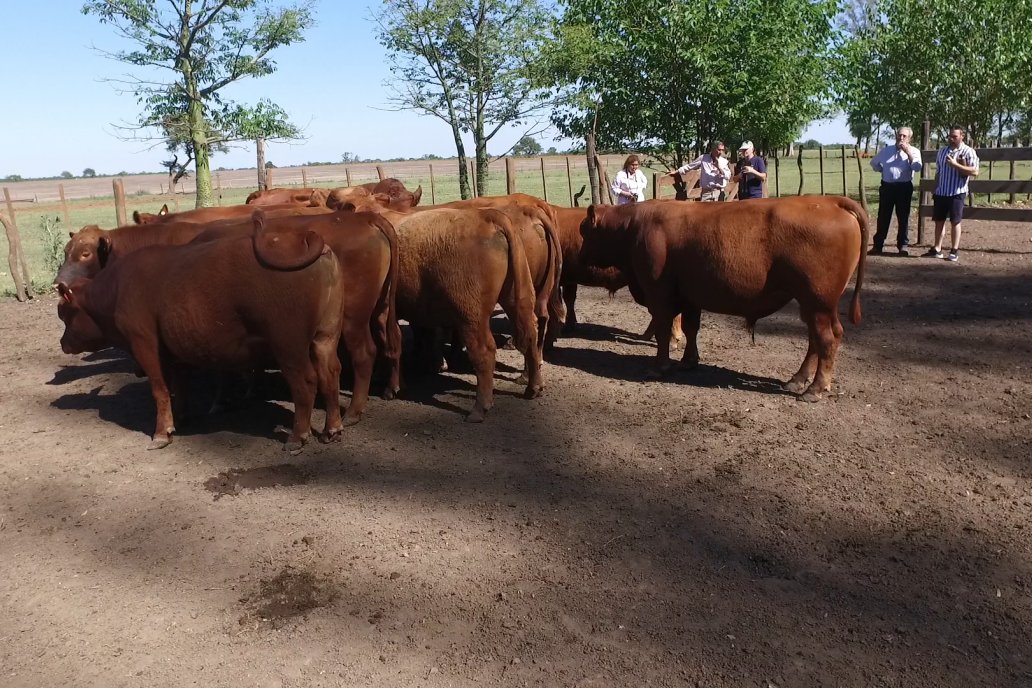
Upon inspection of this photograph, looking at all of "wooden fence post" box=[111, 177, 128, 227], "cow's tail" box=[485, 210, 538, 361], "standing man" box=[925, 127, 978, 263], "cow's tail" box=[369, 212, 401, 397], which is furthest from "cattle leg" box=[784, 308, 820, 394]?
"wooden fence post" box=[111, 177, 128, 227]

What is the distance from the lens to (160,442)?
237 inches

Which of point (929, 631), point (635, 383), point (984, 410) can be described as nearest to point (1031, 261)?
point (984, 410)

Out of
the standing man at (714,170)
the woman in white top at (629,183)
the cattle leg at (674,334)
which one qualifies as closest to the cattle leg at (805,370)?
the cattle leg at (674,334)

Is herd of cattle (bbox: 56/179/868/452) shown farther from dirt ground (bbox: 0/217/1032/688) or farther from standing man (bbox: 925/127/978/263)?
standing man (bbox: 925/127/978/263)

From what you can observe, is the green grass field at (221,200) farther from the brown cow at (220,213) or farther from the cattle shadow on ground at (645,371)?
the cattle shadow on ground at (645,371)

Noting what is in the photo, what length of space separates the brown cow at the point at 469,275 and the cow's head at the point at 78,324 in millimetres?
2502

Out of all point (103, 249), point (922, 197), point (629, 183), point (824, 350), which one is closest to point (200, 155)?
point (629, 183)

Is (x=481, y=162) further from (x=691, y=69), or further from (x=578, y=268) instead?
(x=578, y=268)

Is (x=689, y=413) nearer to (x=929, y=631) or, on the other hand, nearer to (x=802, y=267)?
(x=802, y=267)

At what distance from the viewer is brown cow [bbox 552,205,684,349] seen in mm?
8586

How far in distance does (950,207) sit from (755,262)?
794cm

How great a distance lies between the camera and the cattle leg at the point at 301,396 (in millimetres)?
5672

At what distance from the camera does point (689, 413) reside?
6.41 m

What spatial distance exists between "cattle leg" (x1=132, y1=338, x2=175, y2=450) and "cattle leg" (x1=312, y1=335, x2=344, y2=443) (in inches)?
45.1
